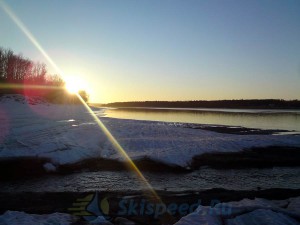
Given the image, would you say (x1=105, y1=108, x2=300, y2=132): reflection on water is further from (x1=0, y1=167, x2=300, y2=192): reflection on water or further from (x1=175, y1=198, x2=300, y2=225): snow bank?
(x1=175, y1=198, x2=300, y2=225): snow bank

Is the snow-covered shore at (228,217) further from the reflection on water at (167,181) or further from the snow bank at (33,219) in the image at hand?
the reflection on water at (167,181)

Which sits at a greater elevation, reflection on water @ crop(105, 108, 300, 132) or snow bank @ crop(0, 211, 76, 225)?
reflection on water @ crop(105, 108, 300, 132)

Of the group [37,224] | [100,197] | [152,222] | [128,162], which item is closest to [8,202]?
[100,197]

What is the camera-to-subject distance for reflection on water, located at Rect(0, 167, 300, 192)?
11.8 metres

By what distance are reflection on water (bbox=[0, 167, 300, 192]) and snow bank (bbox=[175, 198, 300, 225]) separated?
419 cm

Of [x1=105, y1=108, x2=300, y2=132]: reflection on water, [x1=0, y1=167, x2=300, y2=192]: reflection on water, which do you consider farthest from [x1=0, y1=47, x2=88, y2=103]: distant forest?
[x1=0, y1=167, x2=300, y2=192]: reflection on water

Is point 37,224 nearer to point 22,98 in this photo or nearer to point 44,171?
point 44,171

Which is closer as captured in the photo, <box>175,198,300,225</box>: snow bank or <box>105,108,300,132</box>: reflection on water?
<box>175,198,300,225</box>: snow bank

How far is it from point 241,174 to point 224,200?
4405mm

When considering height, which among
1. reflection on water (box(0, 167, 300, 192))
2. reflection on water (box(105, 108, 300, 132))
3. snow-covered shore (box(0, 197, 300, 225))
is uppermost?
reflection on water (box(105, 108, 300, 132))

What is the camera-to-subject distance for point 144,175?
44.7 ft

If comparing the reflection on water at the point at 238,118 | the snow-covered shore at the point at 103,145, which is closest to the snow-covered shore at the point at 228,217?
the snow-covered shore at the point at 103,145

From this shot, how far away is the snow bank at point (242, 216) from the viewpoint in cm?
673

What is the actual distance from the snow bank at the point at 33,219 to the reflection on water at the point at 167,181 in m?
3.50
